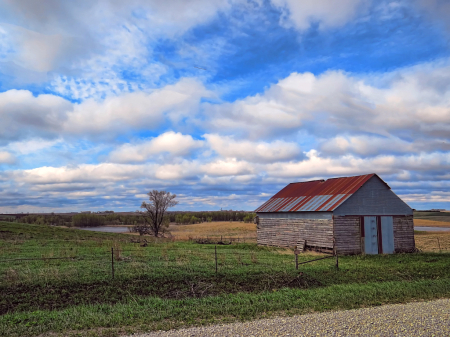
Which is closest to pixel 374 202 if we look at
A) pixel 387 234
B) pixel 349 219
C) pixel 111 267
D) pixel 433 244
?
pixel 387 234

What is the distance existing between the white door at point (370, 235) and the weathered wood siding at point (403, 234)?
2153 mm

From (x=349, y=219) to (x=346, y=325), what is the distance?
63.9 ft

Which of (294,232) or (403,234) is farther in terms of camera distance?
(294,232)

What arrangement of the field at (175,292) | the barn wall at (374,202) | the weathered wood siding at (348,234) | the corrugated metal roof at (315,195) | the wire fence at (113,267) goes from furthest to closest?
the corrugated metal roof at (315,195) < the barn wall at (374,202) < the weathered wood siding at (348,234) < the wire fence at (113,267) < the field at (175,292)

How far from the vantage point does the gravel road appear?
7602 mm

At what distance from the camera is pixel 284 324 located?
8242 millimetres

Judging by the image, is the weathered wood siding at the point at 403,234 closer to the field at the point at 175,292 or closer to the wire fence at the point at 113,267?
the field at the point at 175,292

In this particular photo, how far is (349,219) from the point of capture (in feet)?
86.7

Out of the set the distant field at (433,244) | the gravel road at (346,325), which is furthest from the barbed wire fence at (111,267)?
the distant field at (433,244)

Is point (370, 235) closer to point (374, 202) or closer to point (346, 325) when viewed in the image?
point (374, 202)

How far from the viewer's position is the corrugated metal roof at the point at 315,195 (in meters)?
27.2

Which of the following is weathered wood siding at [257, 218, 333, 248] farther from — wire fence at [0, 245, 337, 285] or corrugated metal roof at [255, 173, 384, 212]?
wire fence at [0, 245, 337, 285]

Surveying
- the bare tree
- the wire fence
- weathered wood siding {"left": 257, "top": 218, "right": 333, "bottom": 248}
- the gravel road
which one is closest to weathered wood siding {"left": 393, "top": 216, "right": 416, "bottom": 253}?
weathered wood siding {"left": 257, "top": 218, "right": 333, "bottom": 248}

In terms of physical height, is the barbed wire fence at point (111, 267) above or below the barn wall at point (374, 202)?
below
